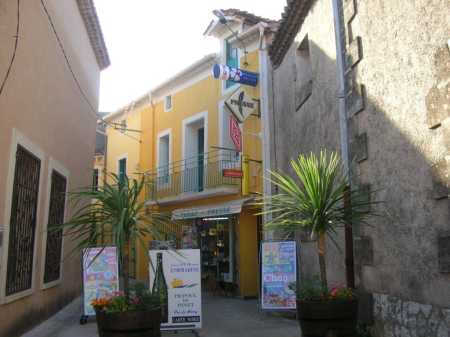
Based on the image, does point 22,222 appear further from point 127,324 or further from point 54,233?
point 127,324

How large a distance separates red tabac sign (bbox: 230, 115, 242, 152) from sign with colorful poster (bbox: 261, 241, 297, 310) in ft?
14.8

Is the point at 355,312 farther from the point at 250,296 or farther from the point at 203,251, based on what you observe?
the point at 203,251

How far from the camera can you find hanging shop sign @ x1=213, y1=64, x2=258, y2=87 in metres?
12.3

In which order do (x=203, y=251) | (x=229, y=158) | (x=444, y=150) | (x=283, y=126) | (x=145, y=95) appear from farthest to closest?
(x=145, y=95) < (x=203, y=251) < (x=229, y=158) < (x=283, y=126) < (x=444, y=150)

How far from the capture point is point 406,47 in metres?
5.26

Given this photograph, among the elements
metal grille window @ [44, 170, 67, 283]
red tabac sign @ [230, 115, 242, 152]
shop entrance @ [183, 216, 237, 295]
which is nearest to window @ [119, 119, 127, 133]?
shop entrance @ [183, 216, 237, 295]

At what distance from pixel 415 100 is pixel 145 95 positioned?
1556 cm

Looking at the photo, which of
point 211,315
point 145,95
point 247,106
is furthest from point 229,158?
point 145,95

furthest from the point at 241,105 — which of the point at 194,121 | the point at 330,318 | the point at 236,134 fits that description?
the point at 330,318

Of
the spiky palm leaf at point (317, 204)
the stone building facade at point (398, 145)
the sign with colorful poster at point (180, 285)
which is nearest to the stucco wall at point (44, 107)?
the sign with colorful poster at point (180, 285)

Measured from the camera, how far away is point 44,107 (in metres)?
8.98

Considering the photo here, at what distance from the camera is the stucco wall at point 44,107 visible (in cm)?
700

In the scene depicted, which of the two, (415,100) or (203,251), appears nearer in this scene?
(415,100)

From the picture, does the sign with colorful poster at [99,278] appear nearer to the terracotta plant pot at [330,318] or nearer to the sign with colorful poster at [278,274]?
the sign with colorful poster at [278,274]
